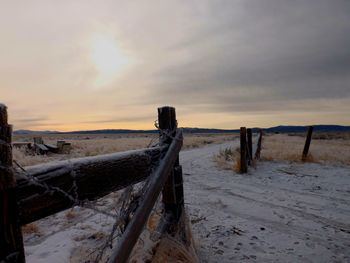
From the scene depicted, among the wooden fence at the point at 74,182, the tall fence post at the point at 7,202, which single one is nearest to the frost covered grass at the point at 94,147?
the wooden fence at the point at 74,182

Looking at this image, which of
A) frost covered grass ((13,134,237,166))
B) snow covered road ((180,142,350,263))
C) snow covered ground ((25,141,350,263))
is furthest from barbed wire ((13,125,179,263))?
snow covered road ((180,142,350,263))

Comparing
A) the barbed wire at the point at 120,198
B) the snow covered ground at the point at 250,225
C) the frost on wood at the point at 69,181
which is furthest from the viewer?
the snow covered ground at the point at 250,225

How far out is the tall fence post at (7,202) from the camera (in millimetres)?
1361

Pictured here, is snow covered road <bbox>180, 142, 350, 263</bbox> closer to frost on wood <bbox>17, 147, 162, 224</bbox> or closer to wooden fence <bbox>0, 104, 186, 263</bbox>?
wooden fence <bbox>0, 104, 186, 263</bbox>

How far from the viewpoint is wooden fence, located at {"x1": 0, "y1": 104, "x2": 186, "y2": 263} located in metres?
1.39

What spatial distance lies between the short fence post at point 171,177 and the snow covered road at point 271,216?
0.85 meters

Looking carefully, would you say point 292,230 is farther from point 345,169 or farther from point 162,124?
point 345,169

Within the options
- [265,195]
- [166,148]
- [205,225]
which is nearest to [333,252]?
[205,225]

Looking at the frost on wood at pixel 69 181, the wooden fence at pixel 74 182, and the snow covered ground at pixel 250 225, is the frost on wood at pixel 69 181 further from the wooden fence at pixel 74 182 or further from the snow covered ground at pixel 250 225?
the snow covered ground at pixel 250 225

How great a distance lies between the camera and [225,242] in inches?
181

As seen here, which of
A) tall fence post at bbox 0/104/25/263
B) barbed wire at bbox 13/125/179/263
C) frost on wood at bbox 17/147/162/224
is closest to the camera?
tall fence post at bbox 0/104/25/263

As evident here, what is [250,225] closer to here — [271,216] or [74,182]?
[271,216]

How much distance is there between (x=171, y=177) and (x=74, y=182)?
6.49ft

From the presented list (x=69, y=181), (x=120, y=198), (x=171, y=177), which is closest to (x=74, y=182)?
(x=69, y=181)
